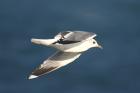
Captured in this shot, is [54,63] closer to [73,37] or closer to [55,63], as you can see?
[55,63]

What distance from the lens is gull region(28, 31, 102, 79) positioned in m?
161

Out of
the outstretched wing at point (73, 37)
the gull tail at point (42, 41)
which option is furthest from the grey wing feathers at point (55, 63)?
the gull tail at point (42, 41)

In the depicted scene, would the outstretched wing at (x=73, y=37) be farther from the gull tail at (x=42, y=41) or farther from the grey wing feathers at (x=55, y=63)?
the grey wing feathers at (x=55, y=63)

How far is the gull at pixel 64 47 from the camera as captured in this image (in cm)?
16088

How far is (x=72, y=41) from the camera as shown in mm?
161500

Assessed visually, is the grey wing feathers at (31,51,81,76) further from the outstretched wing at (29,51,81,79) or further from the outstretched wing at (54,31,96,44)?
the outstretched wing at (54,31,96,44)

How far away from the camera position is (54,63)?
162 m

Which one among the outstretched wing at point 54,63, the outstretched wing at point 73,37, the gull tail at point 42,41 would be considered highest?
the outstretched wing at point 73,37

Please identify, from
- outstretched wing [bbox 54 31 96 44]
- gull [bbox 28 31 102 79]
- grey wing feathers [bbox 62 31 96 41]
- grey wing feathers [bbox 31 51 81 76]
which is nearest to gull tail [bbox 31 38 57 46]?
gull [bbox 28 31 102 79]

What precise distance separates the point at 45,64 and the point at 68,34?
7.54 metres

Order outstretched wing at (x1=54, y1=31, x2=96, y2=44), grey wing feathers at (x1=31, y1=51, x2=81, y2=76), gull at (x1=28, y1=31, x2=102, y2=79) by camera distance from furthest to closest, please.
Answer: outstretched wing at (x1=54, y1=31, x2=96, y2=44), grey wing feathers at (x1=31, y1=51, x2=81, y2=76), gull at (x1=28, y1=31, x2=102, y2=79)

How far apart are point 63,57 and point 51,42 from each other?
5.85m

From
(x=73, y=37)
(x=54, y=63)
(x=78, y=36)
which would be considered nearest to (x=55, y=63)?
(x=54, y=63)

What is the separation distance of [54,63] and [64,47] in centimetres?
388
